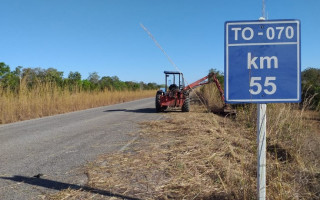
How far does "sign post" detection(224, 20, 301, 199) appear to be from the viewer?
7.09 ft

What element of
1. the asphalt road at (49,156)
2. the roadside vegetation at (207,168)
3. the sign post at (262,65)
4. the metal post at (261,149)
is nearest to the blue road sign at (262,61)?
the sign post at (262,65)

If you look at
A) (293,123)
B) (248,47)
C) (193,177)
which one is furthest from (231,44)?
(293,123)

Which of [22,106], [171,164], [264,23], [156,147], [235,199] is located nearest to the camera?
[264,23]

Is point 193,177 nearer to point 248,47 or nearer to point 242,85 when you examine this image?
point 242,85

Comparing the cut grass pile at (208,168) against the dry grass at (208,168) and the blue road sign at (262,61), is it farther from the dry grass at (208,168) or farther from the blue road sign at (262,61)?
the blue road sign at (262,61)

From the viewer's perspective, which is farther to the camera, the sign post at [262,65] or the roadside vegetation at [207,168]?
the roadside vegetation at [207,168]

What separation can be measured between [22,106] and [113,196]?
11752 millimetres

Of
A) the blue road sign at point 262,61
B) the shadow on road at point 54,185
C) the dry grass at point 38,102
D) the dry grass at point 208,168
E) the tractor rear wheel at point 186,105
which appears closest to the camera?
the blue road sign at point 262,61

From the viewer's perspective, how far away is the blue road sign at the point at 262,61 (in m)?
2.16

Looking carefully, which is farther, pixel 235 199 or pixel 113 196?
pixel 113 196

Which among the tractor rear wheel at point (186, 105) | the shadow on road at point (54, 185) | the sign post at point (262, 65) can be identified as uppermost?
the sign post at point (262, 65)

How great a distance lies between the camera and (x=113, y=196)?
3.12 meters

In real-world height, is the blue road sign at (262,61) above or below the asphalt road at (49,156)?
above

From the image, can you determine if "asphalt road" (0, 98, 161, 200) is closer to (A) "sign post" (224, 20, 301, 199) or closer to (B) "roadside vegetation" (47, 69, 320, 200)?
(B) "roadside vegetation" (47, 69, 320, 200)
